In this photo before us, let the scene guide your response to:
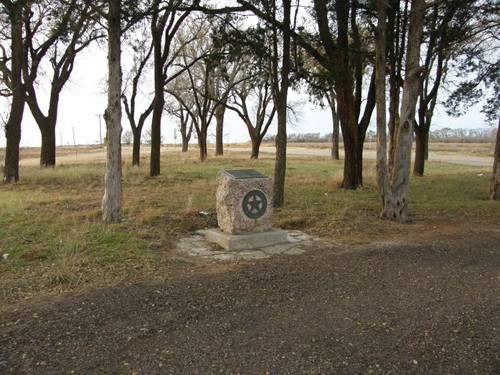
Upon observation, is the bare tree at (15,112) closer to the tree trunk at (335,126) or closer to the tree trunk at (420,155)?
the tree trunk at (420,155)

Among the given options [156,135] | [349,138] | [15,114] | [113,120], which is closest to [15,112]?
[15,114]

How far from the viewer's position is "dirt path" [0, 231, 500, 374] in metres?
3.23

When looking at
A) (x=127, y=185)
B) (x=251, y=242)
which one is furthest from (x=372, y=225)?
(x=127, y=185)

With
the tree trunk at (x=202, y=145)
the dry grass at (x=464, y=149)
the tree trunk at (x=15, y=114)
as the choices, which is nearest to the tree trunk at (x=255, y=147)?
the tree trunk at (x=202, y=145)

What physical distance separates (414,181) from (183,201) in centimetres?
942

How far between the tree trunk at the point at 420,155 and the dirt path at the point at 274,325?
13.9 meters

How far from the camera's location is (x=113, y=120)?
7.55 metres

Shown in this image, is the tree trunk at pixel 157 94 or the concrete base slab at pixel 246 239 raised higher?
the tree trunk at pixel 157 94

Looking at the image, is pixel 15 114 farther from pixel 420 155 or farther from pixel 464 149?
pixel 464 149

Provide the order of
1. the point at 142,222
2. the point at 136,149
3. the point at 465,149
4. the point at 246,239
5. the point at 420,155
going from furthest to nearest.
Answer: the point at 465,149 → the point at 136,149 → the point at 420,155 → the point at 142,222 → the point at 246,239

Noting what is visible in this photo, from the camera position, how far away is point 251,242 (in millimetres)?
6609

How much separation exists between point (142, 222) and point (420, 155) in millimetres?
14489

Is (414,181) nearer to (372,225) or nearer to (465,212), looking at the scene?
(465,212)

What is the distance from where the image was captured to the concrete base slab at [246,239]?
646 centimetres
